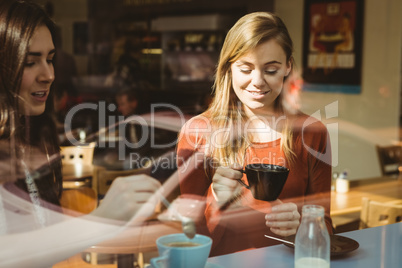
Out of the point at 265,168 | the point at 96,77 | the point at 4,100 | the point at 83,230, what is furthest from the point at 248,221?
the point at 96,77

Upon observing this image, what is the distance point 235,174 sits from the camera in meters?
1.59

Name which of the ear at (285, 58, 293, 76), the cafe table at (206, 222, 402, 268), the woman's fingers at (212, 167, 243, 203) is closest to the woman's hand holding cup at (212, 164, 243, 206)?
the woman's fingers at (212, 167, 243, 203)

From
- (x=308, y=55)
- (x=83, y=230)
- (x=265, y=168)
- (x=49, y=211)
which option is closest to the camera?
(x=83, y=230)

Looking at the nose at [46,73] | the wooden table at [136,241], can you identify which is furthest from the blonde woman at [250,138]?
the nose at [46,73]

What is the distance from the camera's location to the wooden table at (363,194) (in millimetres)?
2922

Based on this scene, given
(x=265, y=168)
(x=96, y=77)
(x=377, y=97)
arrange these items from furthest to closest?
(x=96, y=77) → (x=377, y=97) → (x=265, y=168)

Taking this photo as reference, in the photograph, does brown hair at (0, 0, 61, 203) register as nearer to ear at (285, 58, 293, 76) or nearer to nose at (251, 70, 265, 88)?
nose at (251, 70, 265, 88)

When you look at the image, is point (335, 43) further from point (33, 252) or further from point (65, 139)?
Result: point (33, 252)

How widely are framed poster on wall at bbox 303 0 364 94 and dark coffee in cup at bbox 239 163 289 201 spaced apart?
2.98 m

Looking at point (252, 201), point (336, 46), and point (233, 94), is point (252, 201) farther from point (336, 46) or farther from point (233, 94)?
point (336, 46)

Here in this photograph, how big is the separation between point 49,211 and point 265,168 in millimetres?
699

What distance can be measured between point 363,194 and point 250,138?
163 cm

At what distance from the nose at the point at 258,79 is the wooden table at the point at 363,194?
4.18 feet

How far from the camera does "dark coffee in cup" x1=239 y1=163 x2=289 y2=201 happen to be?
1356 mm
